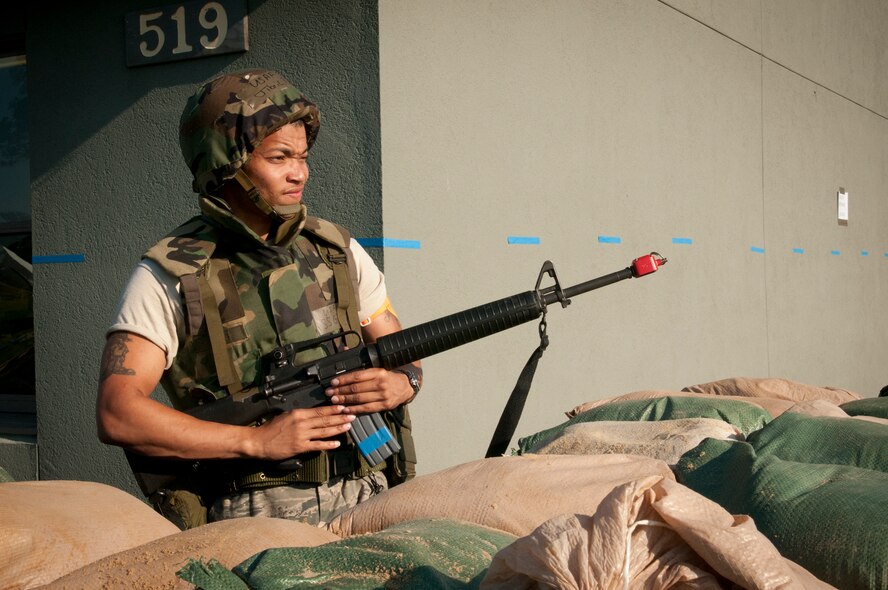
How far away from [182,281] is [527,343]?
285 cm

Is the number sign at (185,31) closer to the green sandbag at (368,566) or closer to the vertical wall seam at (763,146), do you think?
the green sandbag at (368,566)

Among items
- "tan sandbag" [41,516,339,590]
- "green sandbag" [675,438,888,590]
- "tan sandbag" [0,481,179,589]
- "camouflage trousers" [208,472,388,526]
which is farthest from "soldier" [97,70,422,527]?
"green sandbag" [675,438,888,590]

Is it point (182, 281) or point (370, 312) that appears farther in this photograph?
point (370, 312)

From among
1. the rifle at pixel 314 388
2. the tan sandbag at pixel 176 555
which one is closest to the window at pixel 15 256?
the rifle at pixel 314 388

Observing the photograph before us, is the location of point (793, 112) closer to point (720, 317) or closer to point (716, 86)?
point (716, 86)

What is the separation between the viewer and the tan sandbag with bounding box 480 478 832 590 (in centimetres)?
128

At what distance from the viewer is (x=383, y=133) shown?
3.95 metres

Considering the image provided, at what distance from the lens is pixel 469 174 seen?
14.5 feet

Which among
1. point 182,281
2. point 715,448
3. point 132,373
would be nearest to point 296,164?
point 182,281

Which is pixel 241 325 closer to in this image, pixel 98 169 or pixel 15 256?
pixel 98 169

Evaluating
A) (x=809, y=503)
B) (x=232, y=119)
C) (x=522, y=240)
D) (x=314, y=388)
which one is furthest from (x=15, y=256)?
(x=809, y=503)

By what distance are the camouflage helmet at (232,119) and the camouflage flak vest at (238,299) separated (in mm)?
98

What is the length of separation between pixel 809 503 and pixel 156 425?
4.69ft

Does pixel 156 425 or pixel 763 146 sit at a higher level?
pixel 763 146
